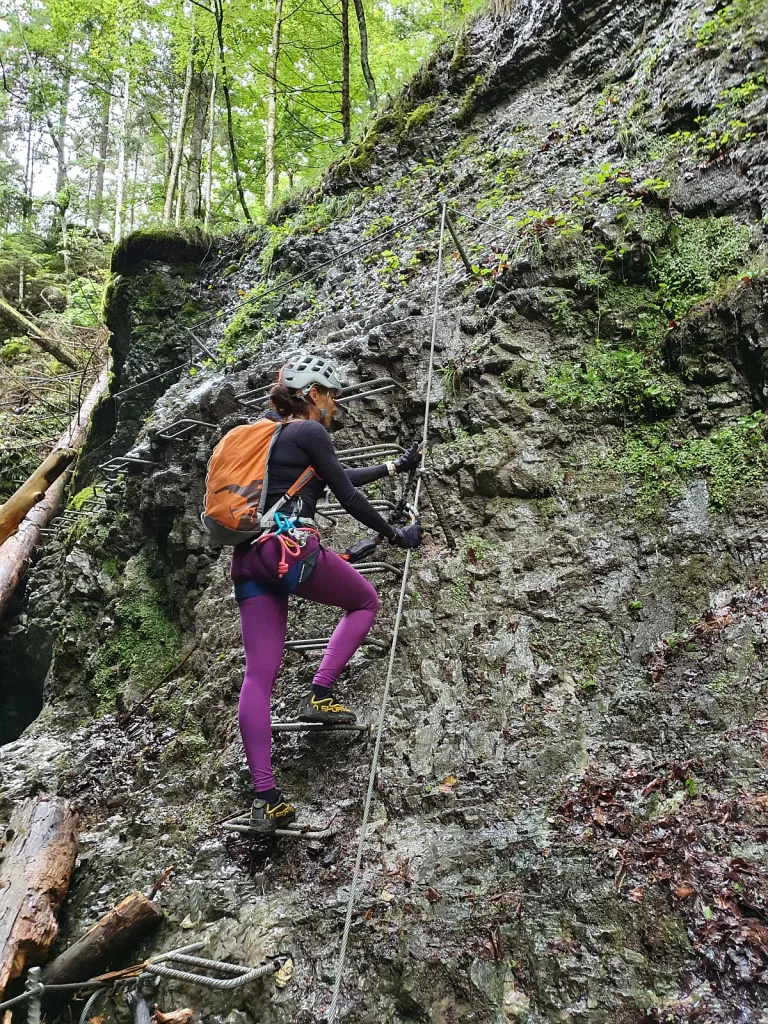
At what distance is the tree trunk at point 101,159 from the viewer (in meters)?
25.0

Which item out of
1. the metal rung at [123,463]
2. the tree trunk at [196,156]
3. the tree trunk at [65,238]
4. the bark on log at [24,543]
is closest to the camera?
the metal rung at [123,463]

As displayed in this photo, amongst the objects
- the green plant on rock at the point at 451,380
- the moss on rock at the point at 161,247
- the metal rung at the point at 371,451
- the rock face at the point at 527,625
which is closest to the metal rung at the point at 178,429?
the rock face at the point at 527,625

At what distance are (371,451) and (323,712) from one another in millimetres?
2266

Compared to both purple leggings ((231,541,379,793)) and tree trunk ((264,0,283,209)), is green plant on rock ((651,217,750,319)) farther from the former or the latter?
tree trunk ((264,0,283,209))

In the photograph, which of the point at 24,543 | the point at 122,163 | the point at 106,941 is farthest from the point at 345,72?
the point at 106,941

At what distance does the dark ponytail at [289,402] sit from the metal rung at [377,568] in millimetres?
1293

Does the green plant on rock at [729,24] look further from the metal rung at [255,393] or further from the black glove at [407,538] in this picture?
the black glove at [407,538]

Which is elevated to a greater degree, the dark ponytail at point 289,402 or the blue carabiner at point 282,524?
the dark ponytail at point 289,402

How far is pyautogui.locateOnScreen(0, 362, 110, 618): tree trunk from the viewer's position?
10123 mm

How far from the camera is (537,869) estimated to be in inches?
123

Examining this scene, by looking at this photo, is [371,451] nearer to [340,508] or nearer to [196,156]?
Result: [340,508]

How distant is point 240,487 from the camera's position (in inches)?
147

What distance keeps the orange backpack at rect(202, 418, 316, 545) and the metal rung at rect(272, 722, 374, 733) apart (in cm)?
135

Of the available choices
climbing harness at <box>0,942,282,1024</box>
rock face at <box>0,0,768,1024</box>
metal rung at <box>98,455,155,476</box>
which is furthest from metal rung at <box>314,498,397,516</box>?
metal rung at <box>98,455,155,476</box>
